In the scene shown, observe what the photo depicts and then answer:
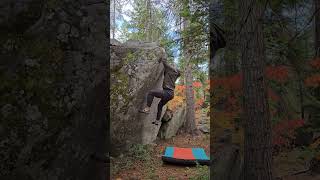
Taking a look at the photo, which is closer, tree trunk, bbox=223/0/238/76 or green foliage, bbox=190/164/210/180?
tree trunk, bbox=223/0/238/76

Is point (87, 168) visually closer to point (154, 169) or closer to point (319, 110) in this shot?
point (319, 110)

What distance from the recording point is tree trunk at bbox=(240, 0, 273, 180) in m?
3.23

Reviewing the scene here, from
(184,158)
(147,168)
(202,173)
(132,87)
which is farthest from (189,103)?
(202,173)

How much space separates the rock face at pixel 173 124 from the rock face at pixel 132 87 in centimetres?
152

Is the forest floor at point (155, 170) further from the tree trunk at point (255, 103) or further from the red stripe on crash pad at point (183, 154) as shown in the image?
the tree trunk at point (255, 103)

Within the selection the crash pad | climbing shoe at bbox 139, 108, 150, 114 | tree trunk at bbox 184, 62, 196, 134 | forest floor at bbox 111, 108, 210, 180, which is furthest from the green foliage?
tree trunk at bbox 184, 62, 196, 134

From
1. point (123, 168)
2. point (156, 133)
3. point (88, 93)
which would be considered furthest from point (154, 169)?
point (88, 93)

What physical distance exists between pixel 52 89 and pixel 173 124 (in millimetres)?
12593

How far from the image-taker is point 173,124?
47.4ft

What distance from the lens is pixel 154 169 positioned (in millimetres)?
9680

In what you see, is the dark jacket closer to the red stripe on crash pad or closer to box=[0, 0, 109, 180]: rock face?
the red stripe on crash pad

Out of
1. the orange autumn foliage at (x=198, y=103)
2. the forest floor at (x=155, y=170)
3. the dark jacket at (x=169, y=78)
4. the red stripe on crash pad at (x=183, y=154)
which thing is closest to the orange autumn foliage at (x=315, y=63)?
the forest floor at (x=155, y=170)

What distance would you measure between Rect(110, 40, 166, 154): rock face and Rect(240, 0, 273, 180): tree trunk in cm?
676

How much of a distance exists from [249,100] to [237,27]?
3.39 feet
